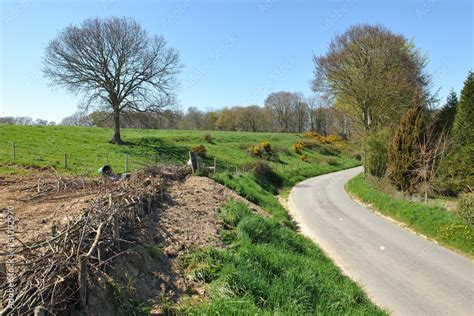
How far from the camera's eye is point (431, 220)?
48.9ft

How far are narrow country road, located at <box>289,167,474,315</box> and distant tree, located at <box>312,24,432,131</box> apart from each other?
537 inches

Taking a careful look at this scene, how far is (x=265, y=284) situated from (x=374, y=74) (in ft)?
89.4

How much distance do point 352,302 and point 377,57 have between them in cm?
2702

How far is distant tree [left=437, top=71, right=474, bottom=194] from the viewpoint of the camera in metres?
20.2

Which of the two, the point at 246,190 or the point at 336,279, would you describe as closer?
the point at 336,279

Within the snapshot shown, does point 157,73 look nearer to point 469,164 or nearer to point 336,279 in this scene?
point 469,164

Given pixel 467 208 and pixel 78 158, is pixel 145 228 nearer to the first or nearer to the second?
pixel 467 208

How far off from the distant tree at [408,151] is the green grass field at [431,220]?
72.7 inches

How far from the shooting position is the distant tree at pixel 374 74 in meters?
29.4

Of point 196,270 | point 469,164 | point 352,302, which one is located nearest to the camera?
point 196,270

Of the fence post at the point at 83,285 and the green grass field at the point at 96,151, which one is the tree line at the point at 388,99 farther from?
the fence post at the point at 83,285

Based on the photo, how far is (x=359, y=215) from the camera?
1877cm

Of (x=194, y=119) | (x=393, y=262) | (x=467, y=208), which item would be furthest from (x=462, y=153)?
(x=194, y=119)

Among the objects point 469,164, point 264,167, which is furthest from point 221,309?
point 264,167
